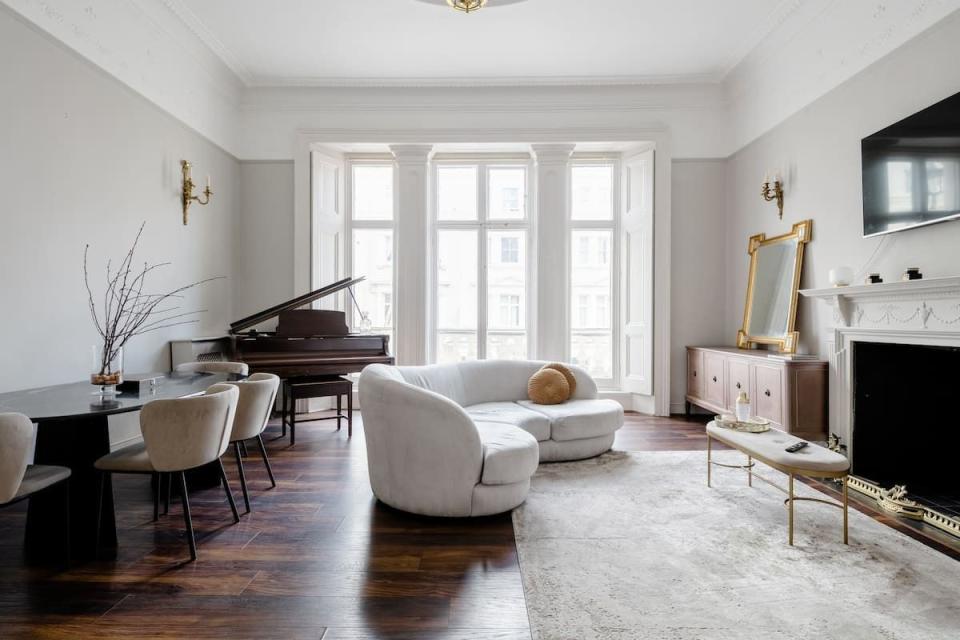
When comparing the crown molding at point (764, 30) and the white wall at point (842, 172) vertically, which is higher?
the crown molding at point (764, 30)

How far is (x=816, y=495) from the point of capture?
3.37m

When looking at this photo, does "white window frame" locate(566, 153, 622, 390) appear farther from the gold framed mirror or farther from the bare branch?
the bare branch

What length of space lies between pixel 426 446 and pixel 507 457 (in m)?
0.49

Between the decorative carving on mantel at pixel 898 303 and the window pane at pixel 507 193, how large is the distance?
11.4ft

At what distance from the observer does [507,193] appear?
6453 millimetres

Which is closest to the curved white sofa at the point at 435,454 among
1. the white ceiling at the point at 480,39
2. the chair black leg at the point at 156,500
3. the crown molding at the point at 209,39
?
the chair black leg at the point at 156,500

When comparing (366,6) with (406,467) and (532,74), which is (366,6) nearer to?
(532,74)

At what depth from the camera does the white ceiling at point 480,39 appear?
4488mm

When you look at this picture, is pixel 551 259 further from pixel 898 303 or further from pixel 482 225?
pixel 898 303

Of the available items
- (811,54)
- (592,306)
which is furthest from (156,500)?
(811,54)

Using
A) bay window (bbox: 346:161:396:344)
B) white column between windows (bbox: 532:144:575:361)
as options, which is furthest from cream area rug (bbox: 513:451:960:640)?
bay window (bbox: 346:161:396:344)

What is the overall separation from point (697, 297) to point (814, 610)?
14.2ft

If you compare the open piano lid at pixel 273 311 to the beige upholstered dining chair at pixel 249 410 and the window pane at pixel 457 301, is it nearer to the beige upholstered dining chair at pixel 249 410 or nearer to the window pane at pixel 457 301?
the window pane at pixel 457 301

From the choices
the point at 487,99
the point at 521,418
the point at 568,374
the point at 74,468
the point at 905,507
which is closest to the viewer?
the point at 74,468
